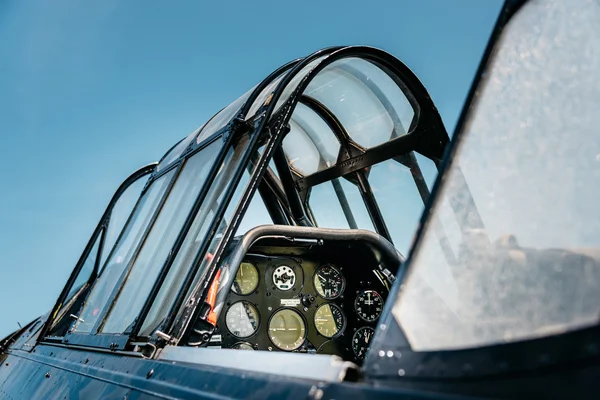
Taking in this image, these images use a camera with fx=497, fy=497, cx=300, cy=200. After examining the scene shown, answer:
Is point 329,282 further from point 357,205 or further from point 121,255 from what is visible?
point 121,255

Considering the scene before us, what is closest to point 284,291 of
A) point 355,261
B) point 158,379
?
point 355,261

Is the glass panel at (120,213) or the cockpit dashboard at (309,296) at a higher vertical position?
the glass panel at (120,213)

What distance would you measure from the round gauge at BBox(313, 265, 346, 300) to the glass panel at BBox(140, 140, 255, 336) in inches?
67.4

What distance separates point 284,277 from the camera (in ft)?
12.9

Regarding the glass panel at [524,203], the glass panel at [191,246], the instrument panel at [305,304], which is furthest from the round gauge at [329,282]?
the glass panel at [524,203]

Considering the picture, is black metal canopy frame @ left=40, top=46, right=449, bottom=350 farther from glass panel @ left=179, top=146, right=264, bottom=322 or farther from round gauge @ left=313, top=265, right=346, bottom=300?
round gauge @ left=313, top=265, right=346, bottom=300

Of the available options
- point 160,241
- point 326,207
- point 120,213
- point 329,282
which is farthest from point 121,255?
point 326,207

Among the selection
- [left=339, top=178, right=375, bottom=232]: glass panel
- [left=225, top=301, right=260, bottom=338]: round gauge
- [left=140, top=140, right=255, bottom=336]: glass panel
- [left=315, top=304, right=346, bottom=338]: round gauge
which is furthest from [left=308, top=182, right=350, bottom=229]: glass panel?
[left=140, top=140, right=255, bottom=336]: glass panel

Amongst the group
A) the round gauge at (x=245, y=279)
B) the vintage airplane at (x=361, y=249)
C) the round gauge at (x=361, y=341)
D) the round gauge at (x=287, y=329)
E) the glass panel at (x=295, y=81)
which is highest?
the glass panel at (x=295, y=81)

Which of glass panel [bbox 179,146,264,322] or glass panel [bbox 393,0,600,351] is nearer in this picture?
glass panel [bbox 393,0,600,351]

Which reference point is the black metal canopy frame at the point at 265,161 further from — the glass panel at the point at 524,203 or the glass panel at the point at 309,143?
the glass panel at the point at 524,203

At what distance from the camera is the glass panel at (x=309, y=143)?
416 cm

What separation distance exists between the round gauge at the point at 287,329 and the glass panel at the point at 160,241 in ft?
4.50

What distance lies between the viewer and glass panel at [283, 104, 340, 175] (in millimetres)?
4156
